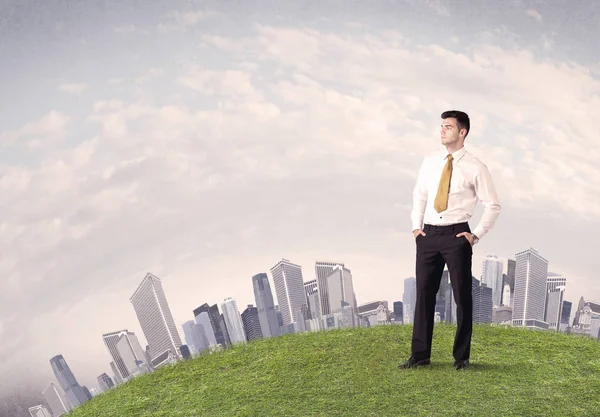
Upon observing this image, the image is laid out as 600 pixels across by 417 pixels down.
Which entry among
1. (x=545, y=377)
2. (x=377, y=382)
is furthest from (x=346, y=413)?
(x=545, y=377)

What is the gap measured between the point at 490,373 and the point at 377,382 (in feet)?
3.36

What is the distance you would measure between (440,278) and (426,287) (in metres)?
0.14

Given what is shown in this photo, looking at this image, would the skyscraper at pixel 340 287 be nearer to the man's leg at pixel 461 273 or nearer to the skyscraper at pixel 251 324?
the skyscraper at pixel 251 324

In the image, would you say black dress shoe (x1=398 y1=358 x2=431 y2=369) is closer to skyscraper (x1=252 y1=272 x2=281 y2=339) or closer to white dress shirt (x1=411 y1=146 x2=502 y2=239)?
white dress shirt (x1=411 y1=146 x2=502 y2=239)

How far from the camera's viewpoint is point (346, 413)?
5777mm

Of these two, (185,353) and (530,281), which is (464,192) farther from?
(530,281)

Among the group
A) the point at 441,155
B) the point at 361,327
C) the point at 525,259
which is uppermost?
the point at 441,155

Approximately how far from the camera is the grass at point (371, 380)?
19.3 feet

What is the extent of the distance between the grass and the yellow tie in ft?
4.90

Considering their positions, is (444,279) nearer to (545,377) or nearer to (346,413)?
(545,377)

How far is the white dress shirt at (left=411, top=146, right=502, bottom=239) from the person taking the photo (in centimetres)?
600

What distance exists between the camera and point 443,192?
6059 millimetres

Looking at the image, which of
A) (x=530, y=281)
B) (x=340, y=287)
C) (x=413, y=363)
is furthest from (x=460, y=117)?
(x=530, y=281)

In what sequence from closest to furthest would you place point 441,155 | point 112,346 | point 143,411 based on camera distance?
point 441,155
point 143,411
point 112,346
